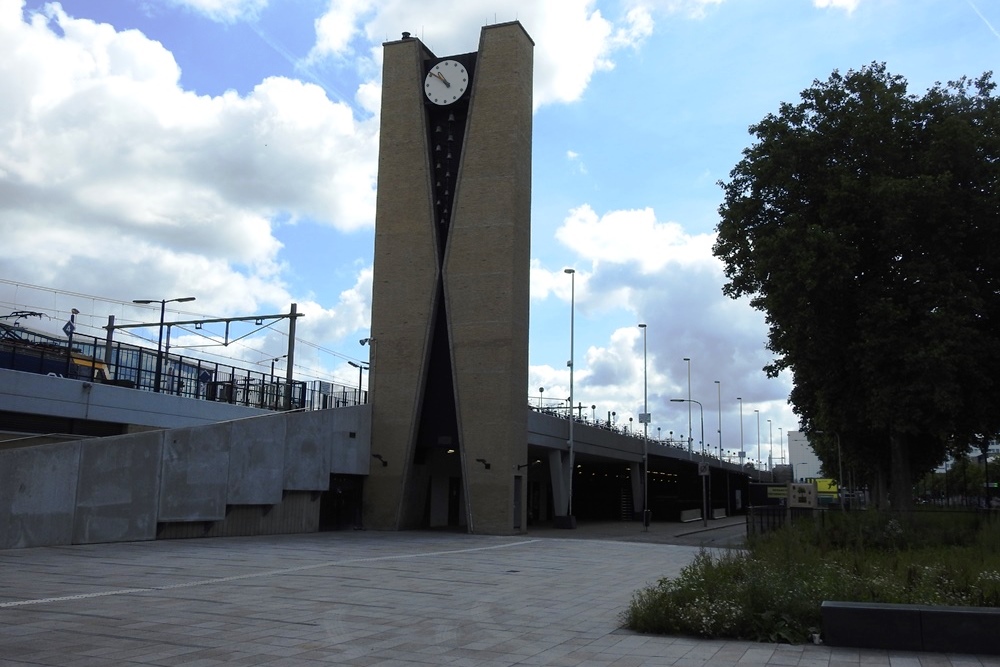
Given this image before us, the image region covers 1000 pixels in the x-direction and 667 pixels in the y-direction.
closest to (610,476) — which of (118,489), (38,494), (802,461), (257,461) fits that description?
(257,461)

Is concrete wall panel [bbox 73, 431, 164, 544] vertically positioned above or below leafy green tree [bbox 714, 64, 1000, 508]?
below

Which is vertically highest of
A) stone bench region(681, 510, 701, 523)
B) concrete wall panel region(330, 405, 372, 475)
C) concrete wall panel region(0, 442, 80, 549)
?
concrete wall panel region(330, 405, 372, 475)

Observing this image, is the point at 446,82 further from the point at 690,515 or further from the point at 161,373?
the point at 690,515

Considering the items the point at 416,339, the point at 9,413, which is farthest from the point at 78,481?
the point at 416,339

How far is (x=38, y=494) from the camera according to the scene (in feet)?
69.2

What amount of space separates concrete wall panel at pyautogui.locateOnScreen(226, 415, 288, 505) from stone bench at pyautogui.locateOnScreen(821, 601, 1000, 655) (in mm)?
22056

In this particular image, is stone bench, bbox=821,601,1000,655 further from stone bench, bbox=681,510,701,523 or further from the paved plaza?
stone bench, bbox=681,510,701,523

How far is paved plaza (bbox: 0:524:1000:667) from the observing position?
31.8 ft

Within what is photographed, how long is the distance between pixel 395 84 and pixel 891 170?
2358 centimetres

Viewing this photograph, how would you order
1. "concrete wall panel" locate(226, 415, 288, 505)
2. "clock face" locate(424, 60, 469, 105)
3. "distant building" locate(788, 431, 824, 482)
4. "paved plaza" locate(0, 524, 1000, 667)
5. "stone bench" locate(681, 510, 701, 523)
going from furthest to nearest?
"distant building" locate(788, 431, 824, 482) < "stone bench" locate(681, 510, 701, 523) < "clock face" locate(424, 60, 469, 105) < "concrete wall panel" locate(226, 415, 288, 505) < "paved plaza" locate(0, 524, 1000, 667)

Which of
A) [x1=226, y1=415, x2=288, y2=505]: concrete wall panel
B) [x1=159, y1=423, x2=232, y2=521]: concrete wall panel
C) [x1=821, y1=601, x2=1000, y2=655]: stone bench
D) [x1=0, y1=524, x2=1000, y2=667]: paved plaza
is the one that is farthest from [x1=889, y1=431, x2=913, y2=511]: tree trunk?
[x1=159, y1=423, x2=232, y2=521]: concrete wall panel

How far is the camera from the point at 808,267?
26.6 metres

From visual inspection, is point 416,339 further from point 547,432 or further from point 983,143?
point 983,143

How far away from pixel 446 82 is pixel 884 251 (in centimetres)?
2181
